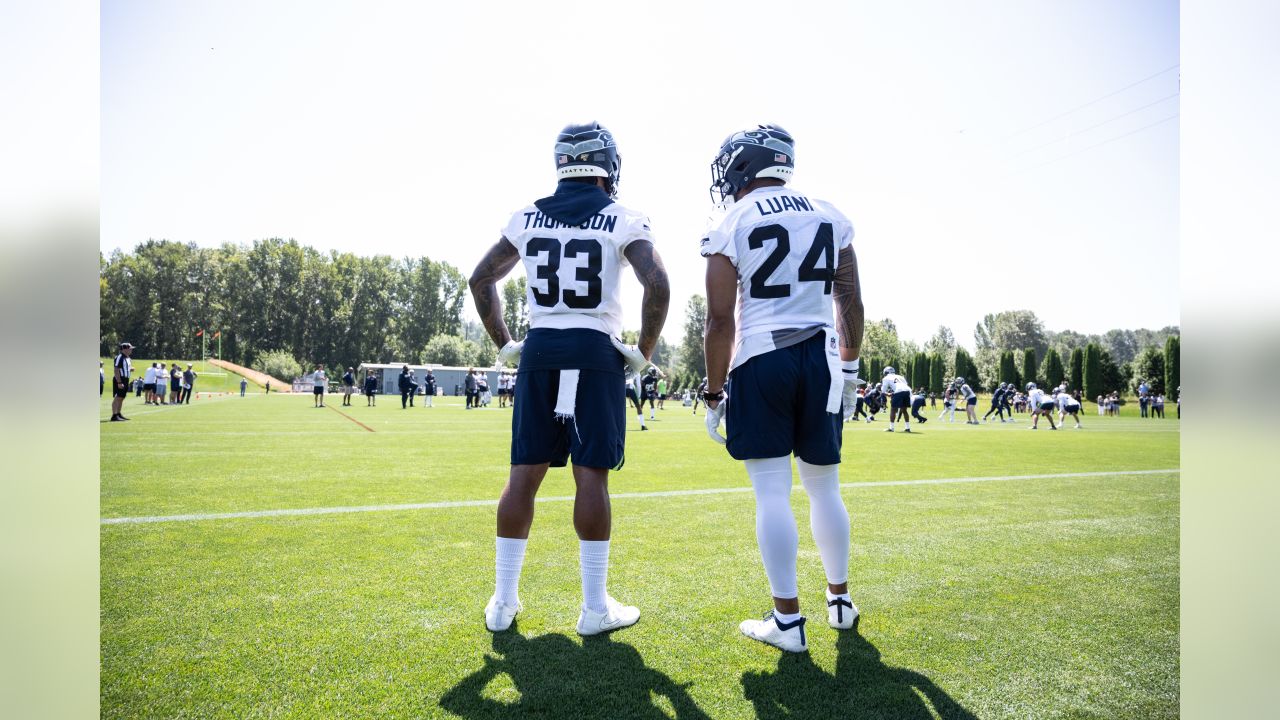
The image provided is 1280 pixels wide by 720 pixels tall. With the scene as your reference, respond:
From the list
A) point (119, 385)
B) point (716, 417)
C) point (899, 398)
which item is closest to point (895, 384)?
point (899, 398)

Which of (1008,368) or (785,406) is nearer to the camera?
(785,406)

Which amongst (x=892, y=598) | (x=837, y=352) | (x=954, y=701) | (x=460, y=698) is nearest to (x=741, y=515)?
(x=892, y=598)

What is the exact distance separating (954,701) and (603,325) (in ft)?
6.94

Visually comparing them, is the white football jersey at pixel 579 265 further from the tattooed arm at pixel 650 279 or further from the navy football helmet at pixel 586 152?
the navy football helmet at pixel 586 152

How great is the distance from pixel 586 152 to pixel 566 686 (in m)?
2.48

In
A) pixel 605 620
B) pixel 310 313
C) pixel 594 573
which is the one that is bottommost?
pixel 605 620

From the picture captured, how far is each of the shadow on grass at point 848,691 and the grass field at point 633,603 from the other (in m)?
0.01

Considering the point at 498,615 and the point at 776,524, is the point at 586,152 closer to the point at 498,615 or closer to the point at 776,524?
the point at 776,524

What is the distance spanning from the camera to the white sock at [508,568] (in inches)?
122

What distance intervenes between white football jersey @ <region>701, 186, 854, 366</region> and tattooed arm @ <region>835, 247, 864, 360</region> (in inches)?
8.1

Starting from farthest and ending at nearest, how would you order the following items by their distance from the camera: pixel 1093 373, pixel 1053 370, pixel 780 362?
pixel 1053 370 < pixel 1093 373 < pixel 780 362

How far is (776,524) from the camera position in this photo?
9.40 feet

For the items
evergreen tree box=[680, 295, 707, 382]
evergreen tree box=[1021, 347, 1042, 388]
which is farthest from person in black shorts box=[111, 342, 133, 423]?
Answer: evergreen tree box=[680, 295, 707, 382]

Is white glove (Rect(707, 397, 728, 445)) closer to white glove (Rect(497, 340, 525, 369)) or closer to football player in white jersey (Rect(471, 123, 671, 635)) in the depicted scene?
football player in white jersey (Rect(471, 123, 671, 635))
